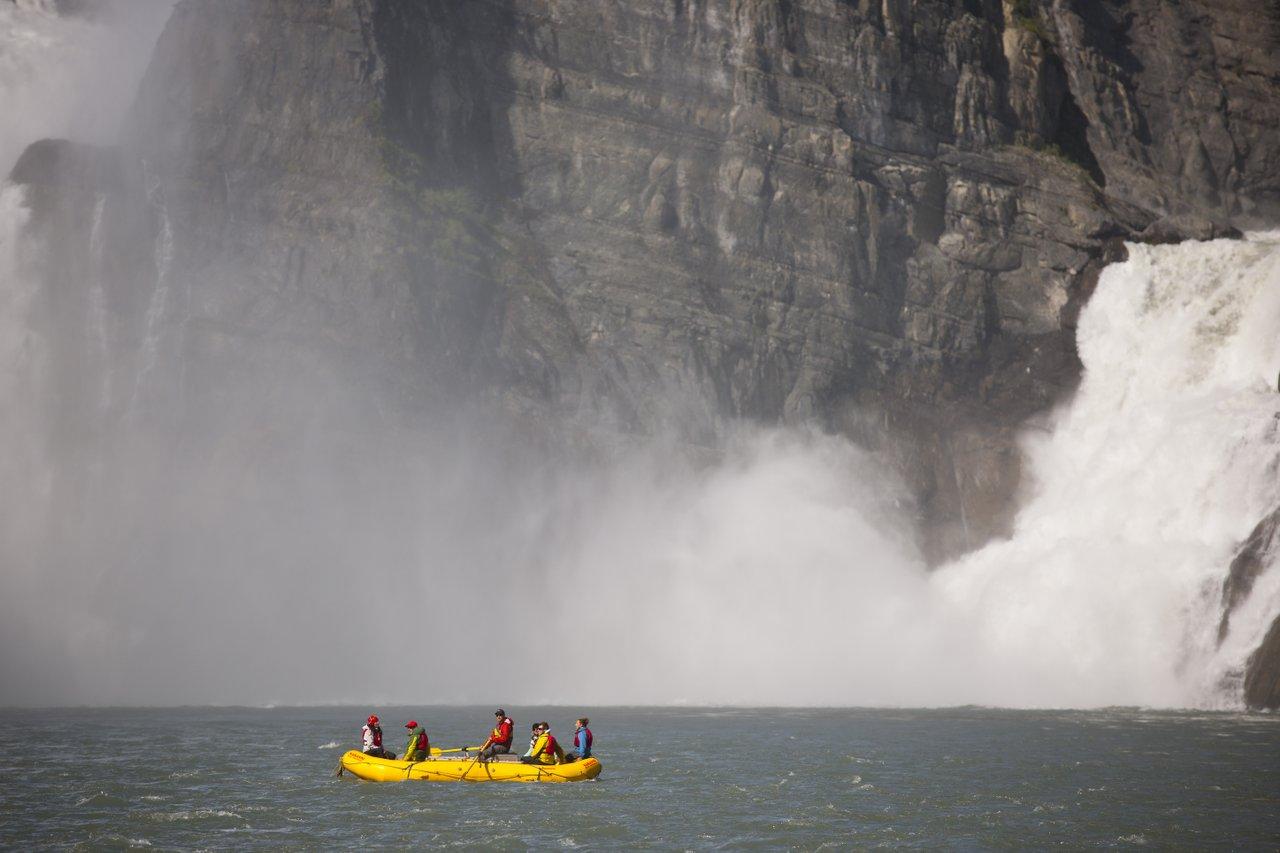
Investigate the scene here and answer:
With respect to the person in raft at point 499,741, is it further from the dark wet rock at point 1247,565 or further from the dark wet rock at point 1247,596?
the dark wet rock at point 1247,565

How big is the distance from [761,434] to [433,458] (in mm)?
22101

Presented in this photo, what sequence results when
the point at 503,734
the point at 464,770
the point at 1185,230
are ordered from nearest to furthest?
the point at 464,770 < the point at 503,734 < the point at 1185,230

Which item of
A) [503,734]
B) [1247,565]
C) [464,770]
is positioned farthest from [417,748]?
[1247,565]

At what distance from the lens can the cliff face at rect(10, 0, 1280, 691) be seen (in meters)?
89.8

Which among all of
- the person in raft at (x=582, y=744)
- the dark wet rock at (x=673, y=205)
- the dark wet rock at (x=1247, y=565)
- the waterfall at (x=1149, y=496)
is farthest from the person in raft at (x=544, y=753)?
the dark wet rock at (x=673, y=205)

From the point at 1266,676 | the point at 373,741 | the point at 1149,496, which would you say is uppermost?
the point at 1149,496

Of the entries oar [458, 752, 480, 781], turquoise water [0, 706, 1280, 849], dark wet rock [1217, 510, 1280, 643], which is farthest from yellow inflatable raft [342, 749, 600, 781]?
dark wet rock [1217, 510, 1280, 643]

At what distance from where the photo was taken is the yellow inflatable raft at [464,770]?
4672 centimetres

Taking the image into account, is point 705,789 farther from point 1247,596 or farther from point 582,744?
point 1247,596

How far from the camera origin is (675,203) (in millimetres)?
97438

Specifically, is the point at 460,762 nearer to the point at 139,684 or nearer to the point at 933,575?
the point at 139,684

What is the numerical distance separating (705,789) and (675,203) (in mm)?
59182

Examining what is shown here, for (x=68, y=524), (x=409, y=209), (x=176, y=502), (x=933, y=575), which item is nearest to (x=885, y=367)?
(x=933, y=575)

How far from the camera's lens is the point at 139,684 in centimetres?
7762
